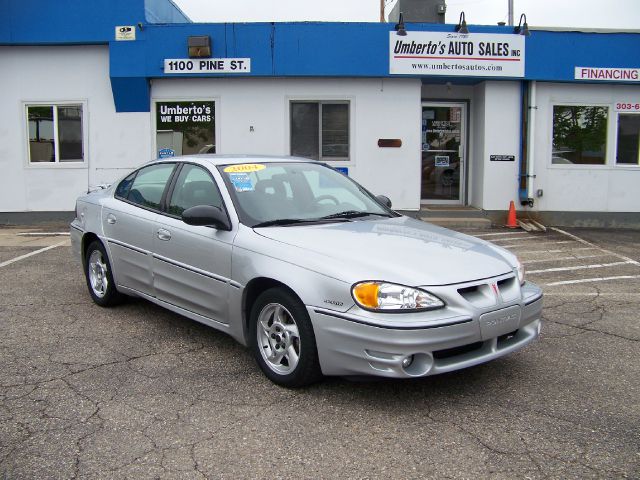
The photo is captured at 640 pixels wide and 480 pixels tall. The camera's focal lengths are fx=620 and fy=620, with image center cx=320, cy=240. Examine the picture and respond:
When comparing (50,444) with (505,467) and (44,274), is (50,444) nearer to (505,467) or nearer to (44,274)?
(505,467)

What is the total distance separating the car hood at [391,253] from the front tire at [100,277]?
2.30m

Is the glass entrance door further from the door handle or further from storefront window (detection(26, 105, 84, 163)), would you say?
the door handle

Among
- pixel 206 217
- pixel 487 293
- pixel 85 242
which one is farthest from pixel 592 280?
pixel 85 242

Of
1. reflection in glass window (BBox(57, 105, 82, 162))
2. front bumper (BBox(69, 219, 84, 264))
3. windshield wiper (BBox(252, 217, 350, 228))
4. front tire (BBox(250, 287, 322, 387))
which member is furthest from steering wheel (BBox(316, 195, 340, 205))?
reflection in glass window (BBox(57, 105, 82, 162))

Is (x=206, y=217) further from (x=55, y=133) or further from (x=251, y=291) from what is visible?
(x=55, y=133)

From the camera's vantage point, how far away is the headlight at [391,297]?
142 inches

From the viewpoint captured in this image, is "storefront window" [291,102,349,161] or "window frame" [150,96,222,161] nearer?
"window frame" [150,96,222,161]

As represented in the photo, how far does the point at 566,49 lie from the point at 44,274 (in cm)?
1063

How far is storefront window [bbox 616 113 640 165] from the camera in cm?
1322

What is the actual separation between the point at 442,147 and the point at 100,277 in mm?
9409

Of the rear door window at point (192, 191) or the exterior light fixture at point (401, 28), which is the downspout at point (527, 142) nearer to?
the exterior light fixture at point (401, 28)

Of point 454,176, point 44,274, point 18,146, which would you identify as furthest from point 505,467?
point 18,146

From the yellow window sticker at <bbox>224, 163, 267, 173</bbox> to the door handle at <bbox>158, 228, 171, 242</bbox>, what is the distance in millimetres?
700

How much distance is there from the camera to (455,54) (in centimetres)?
1234
